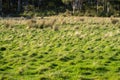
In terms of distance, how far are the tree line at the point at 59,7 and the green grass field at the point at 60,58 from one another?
26425mm

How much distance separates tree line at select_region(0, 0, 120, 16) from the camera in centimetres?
4934

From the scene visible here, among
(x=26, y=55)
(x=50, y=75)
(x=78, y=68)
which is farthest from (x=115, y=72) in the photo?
(x=26, y=55)

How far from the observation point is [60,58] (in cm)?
1445

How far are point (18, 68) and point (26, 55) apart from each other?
316cm

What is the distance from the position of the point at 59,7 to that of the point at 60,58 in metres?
A: 41.7

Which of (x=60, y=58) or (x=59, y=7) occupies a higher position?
(x=59, y=7)

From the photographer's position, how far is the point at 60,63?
13.6 m

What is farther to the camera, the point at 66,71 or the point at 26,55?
the point at 26,55

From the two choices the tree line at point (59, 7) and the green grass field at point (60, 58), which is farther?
the tree line at point (59, 7)

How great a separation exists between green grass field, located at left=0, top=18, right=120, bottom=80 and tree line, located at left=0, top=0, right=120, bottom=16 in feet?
86.7

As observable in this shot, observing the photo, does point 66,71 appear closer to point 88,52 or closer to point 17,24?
point 88,52

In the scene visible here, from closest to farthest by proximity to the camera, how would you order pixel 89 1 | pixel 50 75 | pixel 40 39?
pixel 50 75, pixel 40 39, pixel 89 1

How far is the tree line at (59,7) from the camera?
162 ft

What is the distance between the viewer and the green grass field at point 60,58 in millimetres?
11570
